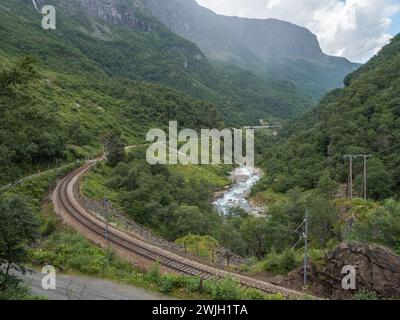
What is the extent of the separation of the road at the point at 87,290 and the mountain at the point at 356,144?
49493mm

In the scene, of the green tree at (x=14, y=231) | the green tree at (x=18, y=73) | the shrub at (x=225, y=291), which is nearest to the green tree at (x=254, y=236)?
the shrub at (x=225, y=291)

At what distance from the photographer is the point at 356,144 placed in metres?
76.0

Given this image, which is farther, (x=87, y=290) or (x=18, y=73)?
(x=87, y=290)

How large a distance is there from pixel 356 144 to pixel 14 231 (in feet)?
232

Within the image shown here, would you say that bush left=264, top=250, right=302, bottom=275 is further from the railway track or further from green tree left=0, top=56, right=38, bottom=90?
green tree left=0, top=56, right=38, bottom=90

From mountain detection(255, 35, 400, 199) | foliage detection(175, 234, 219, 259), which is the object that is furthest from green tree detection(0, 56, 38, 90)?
mountain detection(255, 35, 400, 199)

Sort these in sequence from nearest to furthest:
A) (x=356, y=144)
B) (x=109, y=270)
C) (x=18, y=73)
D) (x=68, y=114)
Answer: (x=18, y=73) < (x=109, y=270) < (x=356, y=144) < (x=68, y=114)

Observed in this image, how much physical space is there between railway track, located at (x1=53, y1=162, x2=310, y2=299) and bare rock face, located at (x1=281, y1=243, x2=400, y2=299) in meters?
2.67

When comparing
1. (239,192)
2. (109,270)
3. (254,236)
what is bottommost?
(239,192)

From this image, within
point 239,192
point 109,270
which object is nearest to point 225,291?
point 109,270

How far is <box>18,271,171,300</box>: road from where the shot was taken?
67.8 ft

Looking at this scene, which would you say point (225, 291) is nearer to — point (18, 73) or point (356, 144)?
point (18, 73)

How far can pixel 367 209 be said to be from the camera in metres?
42.8

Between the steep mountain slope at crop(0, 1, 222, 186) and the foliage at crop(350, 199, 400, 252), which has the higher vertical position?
the steep mountain slope at crop(0, 1, 222, 186)
